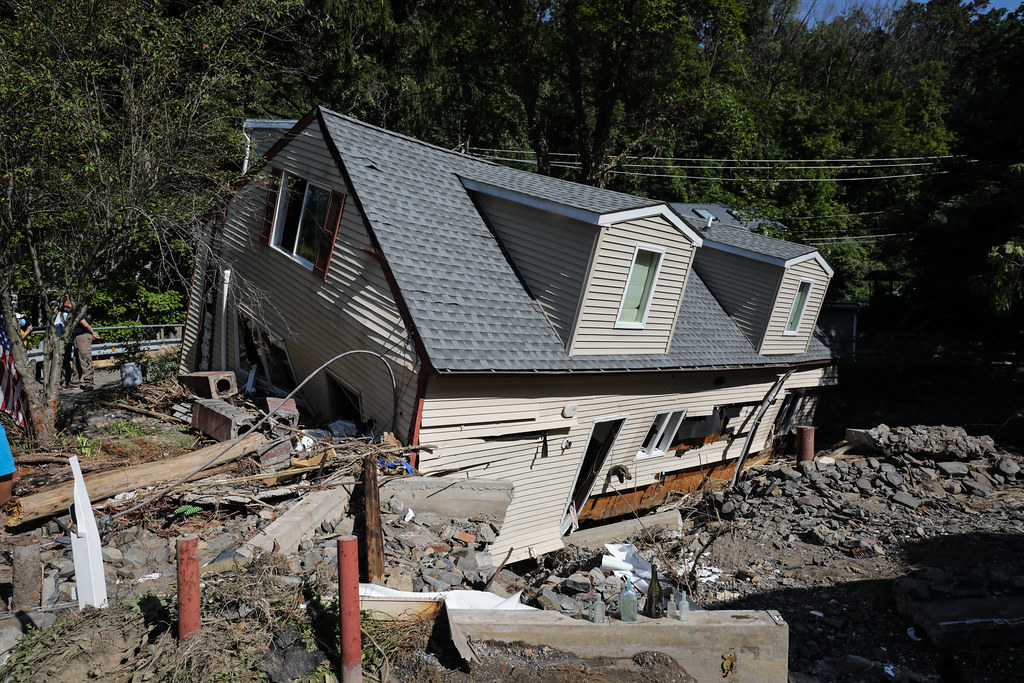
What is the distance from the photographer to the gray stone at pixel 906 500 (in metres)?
13.6

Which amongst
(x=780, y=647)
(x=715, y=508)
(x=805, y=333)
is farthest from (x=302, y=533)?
(x=805, y=333)

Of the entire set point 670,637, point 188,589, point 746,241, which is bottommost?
point 670,637

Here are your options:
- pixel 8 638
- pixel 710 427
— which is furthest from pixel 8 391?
pixel 710 427

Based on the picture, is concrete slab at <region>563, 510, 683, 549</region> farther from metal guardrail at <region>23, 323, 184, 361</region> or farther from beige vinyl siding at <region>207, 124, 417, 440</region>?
metal guardrail at <region>23, 323, 184, 361</region>

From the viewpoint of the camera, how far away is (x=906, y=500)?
44.9 ft

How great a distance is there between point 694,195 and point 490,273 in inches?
1083

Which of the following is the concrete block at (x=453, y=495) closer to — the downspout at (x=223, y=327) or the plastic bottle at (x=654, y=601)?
the plastic bottle at (x=654, y=601)

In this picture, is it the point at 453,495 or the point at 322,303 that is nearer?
the point at 453,495

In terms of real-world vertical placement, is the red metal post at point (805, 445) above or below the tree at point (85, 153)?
below

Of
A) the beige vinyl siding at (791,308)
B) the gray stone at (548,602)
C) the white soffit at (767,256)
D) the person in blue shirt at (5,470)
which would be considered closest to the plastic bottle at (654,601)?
the gray stone at (548,602)

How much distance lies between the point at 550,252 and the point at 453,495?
170 inches

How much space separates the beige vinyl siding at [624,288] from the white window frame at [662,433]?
1.57 metres

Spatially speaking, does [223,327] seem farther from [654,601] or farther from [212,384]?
[654,601]

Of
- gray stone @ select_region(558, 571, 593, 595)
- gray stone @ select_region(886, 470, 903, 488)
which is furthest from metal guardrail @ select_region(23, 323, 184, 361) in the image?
gray stone @ select_region(886, 470, 903, 488)
